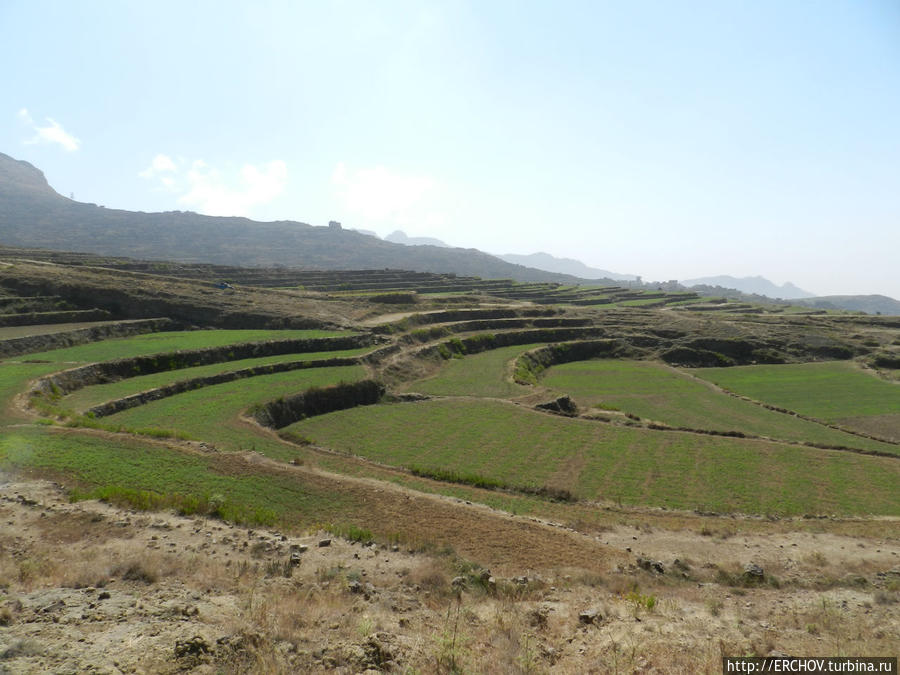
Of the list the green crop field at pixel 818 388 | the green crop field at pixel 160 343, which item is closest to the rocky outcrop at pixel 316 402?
the green crop field at pixel 160 343

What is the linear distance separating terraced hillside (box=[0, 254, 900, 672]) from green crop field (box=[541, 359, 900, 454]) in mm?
307

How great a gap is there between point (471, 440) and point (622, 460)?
781cm

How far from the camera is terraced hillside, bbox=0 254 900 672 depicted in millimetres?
13445

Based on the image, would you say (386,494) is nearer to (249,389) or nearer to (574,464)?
(574,464)

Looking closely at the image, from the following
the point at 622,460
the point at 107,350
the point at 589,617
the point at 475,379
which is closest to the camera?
the point at 589,617

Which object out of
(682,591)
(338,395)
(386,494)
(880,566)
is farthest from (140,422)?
(880,566)

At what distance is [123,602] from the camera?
28.6 ft

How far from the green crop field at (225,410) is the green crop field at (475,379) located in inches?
263

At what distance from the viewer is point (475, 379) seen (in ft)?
132

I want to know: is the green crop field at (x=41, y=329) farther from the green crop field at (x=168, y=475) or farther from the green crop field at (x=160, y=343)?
the green crop field at (x=168, y=475)

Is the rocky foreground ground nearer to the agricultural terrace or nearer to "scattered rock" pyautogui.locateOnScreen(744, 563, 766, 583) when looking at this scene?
"scattered rock" pyautogui.locateOnScreen(744, 563, 766, 583)

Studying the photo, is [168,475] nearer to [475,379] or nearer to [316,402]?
[316,402]

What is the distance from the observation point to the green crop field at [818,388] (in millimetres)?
35250

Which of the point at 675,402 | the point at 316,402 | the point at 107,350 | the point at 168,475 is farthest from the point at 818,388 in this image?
the point at 107,350
